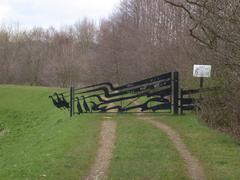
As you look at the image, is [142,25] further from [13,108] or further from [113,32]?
[13,108]

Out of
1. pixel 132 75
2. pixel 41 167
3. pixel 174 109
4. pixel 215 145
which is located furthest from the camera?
pixel 132 75

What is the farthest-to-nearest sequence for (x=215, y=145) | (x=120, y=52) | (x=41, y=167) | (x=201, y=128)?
1. (x=120, y=52)
2. (x=201, y=128)
3. (x=215, y=145)
4. (x=41, y=167)

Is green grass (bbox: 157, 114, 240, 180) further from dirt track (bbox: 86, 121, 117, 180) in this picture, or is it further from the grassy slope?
the grassy slope

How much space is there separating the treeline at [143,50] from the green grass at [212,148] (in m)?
0.72

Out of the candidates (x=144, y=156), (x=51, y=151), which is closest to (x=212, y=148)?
(x=144, y=156)

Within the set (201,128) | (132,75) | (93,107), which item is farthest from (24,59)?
(201,128)

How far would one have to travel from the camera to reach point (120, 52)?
53688 millimetres

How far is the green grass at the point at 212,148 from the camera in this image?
10378mm

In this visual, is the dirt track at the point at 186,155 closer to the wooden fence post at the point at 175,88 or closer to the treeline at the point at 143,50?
the treeline at the point at 143,50

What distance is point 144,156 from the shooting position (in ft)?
39.6

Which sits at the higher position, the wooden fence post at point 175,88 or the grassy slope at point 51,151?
the wooden fence post at point 175,88

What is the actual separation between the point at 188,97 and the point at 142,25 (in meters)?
28.2

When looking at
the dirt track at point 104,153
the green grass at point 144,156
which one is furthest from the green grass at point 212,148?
the dirt track at point 104,153

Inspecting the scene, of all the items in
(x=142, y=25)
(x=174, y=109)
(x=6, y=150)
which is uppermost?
(x=142, y=25)
